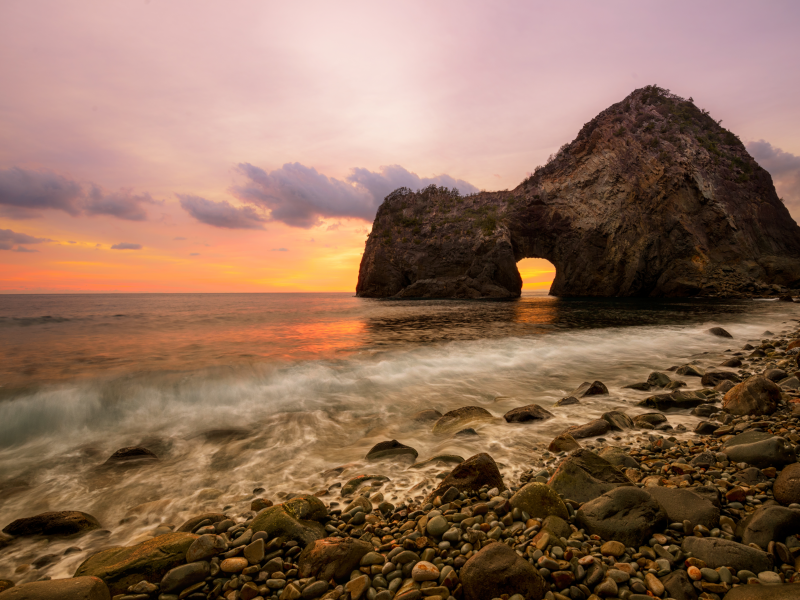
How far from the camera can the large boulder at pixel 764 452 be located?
3.14 meters

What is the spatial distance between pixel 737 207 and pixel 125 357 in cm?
5893

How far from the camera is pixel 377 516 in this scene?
308cm

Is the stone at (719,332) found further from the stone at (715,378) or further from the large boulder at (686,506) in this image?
the large boulder at (686,506)

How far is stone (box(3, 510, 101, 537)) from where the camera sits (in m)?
3.15

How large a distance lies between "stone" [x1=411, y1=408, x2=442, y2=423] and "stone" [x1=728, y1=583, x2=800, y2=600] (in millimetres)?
4485

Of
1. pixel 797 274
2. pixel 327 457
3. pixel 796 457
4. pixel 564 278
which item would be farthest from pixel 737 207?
pixel 327 457

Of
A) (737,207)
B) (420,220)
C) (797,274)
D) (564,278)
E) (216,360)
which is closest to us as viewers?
(216,360)

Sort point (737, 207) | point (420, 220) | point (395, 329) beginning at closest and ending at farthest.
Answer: point (395, 329), point (737, 207), point (420, 220)

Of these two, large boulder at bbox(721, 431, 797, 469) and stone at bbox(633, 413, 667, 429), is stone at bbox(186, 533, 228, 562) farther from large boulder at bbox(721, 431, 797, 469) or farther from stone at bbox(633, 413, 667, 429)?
stone at bbox(633, 413, 667, 429)

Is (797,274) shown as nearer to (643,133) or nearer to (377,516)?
(643,133)

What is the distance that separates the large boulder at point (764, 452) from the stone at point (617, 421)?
136 cm

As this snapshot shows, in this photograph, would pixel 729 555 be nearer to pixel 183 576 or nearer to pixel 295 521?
pixel 295 521

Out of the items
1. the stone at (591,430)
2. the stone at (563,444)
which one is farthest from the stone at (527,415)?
the stone at (563,444)

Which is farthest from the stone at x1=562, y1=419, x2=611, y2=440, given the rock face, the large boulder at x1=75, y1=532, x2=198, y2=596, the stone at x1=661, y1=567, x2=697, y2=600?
the rock face
